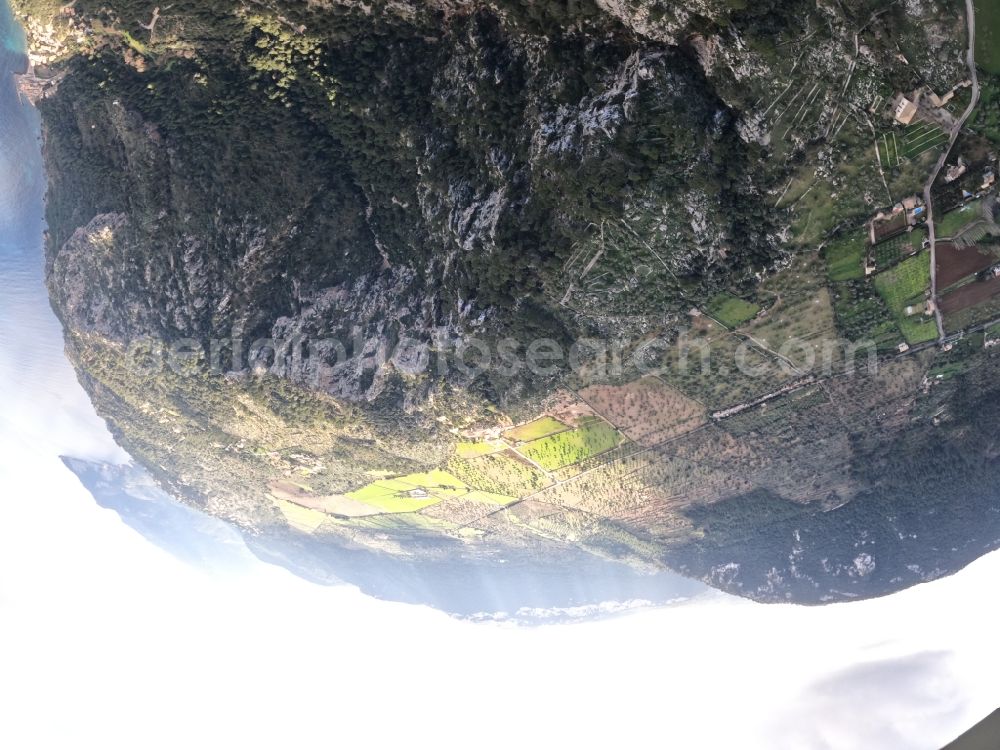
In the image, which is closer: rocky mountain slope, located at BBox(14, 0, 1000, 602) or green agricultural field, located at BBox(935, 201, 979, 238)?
rocky mountain slope, located at BBox(14, 0, 1000, 602)

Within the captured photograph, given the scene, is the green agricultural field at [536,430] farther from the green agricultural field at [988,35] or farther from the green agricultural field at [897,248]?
the green agricultural field at [988,35]

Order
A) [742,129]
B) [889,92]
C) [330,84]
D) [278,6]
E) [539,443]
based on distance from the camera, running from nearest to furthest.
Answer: [889,92]
[742,129]
[278,6]
[330,84]
[539,443]

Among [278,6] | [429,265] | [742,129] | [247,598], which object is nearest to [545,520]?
[429,265]

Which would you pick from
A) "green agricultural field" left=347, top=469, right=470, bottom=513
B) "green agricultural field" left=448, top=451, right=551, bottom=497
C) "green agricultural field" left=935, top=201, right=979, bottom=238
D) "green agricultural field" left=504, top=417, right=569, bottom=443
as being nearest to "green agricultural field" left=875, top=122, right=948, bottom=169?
"green agricultural field" left=935, top=201, right=979, bottom=238

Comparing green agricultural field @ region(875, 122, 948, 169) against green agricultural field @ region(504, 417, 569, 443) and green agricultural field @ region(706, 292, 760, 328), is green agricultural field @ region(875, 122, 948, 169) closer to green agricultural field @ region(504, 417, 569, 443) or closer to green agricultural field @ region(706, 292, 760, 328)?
green agricultural field @ region(706, 292, 760, 328)

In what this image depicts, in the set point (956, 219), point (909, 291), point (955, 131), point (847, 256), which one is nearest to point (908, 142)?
point (955, 131)

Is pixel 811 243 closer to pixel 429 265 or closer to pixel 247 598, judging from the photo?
pixel 429 265
